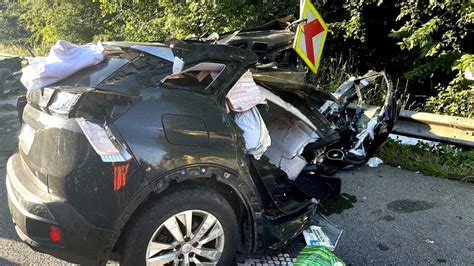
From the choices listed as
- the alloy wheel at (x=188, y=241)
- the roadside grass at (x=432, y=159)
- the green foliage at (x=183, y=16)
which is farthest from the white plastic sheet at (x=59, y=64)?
the green foliage at (x=183, y=16)

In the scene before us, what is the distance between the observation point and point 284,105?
3.70m

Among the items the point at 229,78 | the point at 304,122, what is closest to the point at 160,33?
the point at 304,122

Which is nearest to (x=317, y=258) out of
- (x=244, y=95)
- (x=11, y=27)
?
(x=244, y=95)

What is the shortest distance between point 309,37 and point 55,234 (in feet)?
10.5

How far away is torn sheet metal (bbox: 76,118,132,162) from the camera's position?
247 cm

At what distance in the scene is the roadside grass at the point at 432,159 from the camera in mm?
5254

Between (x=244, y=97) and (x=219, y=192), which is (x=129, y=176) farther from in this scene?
(x=244, y=97)

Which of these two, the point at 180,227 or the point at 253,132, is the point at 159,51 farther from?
the point at 180,227

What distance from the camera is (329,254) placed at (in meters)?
3.09

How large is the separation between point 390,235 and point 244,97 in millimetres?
1861

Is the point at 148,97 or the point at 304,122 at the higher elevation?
the point at 148,97

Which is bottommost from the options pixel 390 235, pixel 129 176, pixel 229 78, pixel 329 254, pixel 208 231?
pixel 390 235

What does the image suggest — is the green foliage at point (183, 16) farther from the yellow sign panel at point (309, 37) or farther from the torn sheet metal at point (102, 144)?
the torn sheet metal at point (102, 144)

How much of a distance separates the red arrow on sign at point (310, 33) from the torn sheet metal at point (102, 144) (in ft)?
8.61
